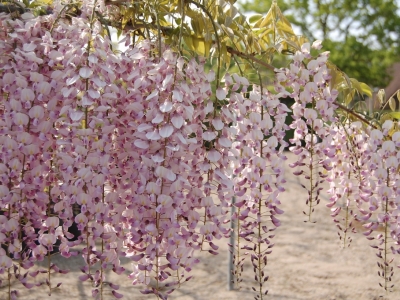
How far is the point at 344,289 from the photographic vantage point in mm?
3926

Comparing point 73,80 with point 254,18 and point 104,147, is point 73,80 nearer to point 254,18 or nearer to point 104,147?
point 104,147

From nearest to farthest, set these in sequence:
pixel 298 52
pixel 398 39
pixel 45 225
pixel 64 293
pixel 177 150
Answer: pixel 177 150, pixel 45 225, pixel 298 52, pixel 64 293, pixel 398 39

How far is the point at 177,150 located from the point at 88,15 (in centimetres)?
42

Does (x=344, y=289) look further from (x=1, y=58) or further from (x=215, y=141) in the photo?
(x=1, y=58)

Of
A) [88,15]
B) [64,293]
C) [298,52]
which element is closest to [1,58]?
[88,15]

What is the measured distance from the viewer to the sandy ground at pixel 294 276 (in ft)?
12.4

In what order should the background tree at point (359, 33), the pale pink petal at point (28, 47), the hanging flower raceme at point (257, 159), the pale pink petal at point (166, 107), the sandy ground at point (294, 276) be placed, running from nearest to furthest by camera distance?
the pale pink petal at point (166, 107), the pale pink petal at point (28, 47), the hanging flower raceme at point (257, 159), the sandy ground at point (294, 276), the background tree at point (359, 33)

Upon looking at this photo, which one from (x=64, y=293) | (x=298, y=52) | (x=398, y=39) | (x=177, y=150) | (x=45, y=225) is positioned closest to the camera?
(x=177, y=150)

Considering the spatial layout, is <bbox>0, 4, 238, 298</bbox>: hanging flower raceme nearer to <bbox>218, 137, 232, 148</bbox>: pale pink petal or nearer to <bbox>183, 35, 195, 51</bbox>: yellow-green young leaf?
<bbox>218, 137, 232, 148</bbox>: pale pink petal

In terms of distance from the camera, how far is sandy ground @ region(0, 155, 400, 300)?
3.77 meters

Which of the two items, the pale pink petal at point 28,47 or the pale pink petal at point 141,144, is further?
the pale pink petal at point 28,47

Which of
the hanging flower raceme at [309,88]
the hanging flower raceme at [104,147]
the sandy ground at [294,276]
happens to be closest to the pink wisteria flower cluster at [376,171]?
the hanging flower raceme at [309,88]

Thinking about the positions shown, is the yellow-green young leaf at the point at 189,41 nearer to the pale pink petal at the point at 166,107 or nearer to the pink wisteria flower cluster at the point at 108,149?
the pink wisteria flower cluster at the point at 108,149

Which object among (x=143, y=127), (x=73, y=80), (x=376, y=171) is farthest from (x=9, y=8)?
(x=376, y=171)
